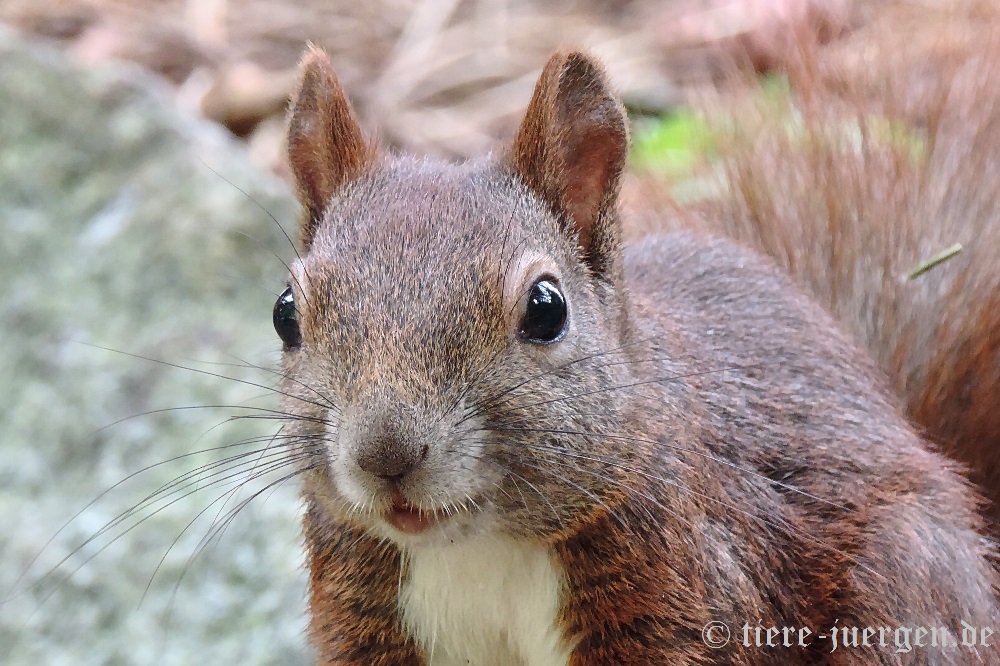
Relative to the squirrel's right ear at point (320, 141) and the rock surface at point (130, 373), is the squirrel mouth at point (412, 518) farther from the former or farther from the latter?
the rock surface at point (130, 373)

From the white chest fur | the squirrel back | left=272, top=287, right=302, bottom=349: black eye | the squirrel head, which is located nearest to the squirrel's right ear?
the squirrel head

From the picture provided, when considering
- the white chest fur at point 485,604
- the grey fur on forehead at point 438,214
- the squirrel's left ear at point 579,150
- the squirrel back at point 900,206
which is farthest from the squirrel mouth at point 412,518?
the squirrel back at point 900,206

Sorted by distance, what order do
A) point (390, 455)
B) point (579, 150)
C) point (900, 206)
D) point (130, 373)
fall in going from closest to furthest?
point (390, 455) → point (579, 150) → point (900, 206) → point (130, 373)

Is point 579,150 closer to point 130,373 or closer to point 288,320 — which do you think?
point 288,320

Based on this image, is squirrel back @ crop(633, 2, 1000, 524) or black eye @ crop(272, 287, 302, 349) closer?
black eye @ crop(272, 287, 302, 349)

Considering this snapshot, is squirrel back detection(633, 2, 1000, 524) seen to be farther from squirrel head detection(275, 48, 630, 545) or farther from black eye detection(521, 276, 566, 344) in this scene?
black eye detection(521, 276, 566, 344)

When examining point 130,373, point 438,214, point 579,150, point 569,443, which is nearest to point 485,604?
point 569,443

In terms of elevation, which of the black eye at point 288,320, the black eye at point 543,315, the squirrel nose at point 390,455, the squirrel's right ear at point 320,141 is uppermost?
the squirrel's right ear at point 320,141
